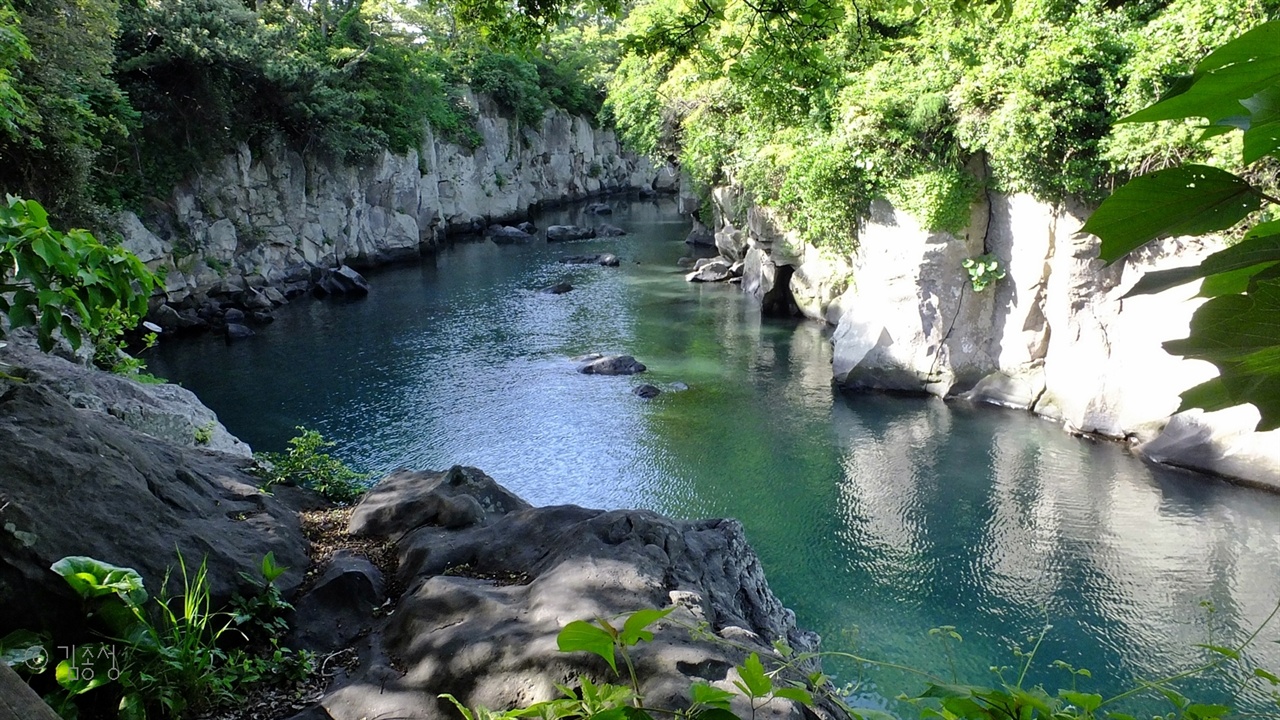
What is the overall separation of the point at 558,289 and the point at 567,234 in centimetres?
911

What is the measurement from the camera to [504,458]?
11.8 metres

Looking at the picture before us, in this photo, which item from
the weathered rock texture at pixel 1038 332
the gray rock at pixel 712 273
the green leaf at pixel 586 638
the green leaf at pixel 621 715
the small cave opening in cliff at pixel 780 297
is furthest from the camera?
the gray rock at pixel 712 273

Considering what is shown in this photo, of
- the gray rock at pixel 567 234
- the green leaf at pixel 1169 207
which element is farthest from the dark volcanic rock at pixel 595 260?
the green leaf at pixel 1169 207

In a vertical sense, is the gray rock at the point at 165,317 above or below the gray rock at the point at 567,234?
below

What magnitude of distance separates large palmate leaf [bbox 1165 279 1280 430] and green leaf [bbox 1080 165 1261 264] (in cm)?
7

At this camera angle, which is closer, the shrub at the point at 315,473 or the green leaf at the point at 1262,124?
the green leaf at the point at 1262,124

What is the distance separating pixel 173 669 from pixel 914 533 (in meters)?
8.46

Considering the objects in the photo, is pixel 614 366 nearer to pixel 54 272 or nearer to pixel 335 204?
pixel 54 272

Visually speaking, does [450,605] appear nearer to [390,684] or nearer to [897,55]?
[390,684]

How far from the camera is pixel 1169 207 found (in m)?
0.68

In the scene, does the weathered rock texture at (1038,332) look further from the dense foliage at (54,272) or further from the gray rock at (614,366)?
the dense foliage at (54,272)

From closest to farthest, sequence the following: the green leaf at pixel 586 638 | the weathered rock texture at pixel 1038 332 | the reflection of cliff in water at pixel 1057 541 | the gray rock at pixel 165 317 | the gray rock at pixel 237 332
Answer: the green leaf at pixel 586 638, the reflection of cliff in water at pixel 1057 541, the weathered rock texture at pixel 1038 332, the gray rock at pixel 165 317, the gray rock at pixel 237 332

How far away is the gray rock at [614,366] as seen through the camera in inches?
598

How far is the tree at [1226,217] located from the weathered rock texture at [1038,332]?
11.0 metres
